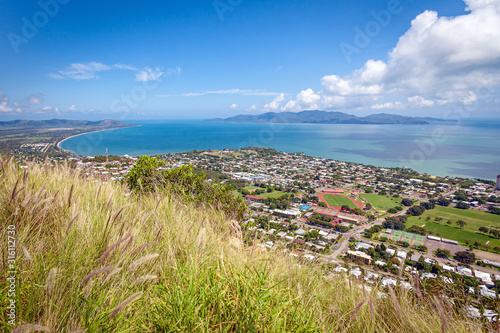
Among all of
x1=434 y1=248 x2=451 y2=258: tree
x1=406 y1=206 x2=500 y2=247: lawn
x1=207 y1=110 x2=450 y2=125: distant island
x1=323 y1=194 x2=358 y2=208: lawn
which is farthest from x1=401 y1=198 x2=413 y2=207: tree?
x1=207 y1=110 x2=450 y2=125: distant island

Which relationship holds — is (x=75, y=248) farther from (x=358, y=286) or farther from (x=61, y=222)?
(x=358, y=286)

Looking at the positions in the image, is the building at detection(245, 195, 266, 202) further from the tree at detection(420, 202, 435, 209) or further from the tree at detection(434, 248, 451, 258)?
the tree at detection(420, 202, 435, 209)

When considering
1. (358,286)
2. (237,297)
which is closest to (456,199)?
(358,286)

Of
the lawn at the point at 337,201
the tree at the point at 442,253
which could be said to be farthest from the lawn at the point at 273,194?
the tree at the point at 442,253

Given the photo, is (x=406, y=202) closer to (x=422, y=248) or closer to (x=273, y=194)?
(x=422, y=248)

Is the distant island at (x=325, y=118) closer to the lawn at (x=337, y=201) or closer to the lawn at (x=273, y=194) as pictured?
the lawn at (x=273, y=194)

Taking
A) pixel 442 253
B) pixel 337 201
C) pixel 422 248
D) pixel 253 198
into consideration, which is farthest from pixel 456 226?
pixel 253 198
